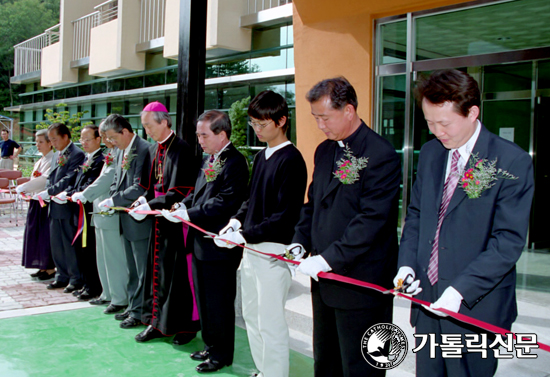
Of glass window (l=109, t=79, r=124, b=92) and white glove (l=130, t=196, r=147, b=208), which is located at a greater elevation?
glass window (l=109, t=79, r=124, b=92)

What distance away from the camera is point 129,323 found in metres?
4.88

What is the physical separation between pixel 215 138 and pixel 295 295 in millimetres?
2105

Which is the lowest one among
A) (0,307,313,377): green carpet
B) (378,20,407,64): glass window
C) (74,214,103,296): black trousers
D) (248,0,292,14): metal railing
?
(0,307,313,377): green carpet

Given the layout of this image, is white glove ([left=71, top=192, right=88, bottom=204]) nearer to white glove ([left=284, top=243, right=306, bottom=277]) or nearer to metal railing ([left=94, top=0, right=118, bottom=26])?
white glove ([left=284, top=243, right=306, bottom=277])

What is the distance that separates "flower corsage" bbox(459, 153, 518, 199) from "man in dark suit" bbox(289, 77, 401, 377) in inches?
20.7

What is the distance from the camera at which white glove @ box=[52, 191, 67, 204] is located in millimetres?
6051

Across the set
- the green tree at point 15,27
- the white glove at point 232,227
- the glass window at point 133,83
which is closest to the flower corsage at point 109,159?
the white glove at point 232,227

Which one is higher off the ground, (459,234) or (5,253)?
(459,234)

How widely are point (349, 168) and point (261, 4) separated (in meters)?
11.5

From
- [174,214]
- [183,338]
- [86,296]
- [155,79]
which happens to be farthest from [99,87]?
[174,214]

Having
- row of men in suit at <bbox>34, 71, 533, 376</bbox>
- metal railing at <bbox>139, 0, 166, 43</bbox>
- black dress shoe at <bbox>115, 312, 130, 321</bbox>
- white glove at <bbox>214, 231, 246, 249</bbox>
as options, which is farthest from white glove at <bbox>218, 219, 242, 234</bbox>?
metal railing at <bbox>139, 0, 166, 43</bbox>

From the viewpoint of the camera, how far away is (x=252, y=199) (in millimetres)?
3508

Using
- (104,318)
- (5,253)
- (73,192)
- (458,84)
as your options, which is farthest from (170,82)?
(458,84)

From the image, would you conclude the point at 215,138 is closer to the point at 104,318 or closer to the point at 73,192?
the point at 104,318
